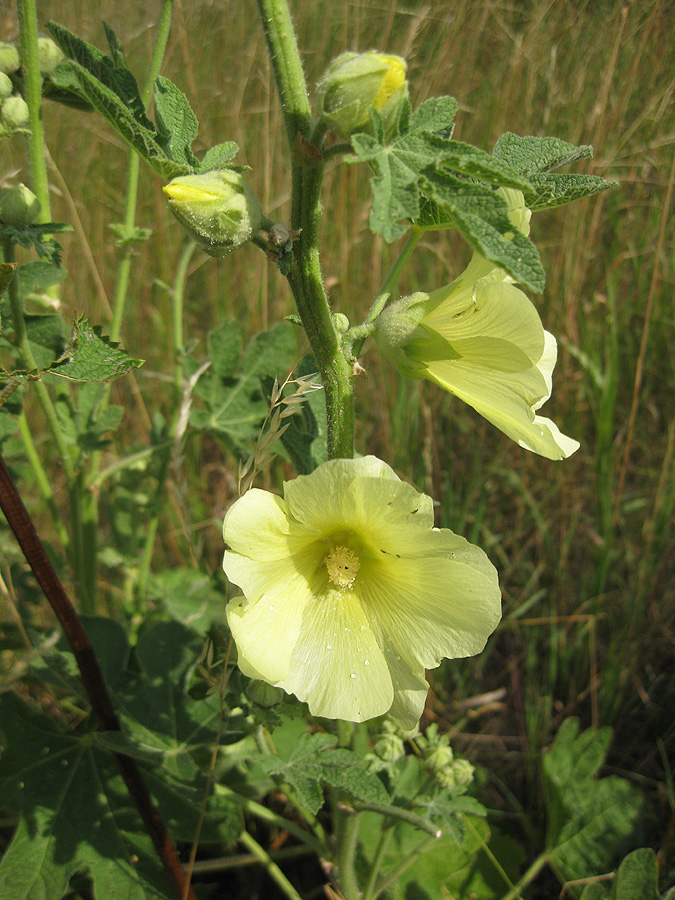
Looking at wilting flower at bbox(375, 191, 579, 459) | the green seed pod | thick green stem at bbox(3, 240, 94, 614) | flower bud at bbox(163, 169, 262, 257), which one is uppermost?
the green seed pod

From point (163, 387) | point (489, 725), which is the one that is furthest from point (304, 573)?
point (163, 387)

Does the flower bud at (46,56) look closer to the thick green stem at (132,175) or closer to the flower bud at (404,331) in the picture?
the thick green stem at (132,175)

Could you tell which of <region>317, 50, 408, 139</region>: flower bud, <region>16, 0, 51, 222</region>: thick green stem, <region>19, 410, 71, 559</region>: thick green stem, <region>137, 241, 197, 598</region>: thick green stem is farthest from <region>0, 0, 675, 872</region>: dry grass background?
<region>317, 50, 408, 139</region>: flower bud

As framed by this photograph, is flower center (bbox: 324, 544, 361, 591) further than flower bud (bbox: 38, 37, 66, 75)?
No

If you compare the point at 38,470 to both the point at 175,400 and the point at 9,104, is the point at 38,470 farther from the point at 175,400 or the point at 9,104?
the point at 9,104

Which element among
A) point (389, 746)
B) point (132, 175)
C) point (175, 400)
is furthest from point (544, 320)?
point (389, 746)

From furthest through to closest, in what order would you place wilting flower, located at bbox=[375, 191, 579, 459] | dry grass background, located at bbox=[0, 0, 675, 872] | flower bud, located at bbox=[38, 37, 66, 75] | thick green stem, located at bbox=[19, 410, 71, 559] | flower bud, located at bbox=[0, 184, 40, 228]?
dry grass background, located at bbox=[0, 0, 675, 872], thick green stem, located at bbox=[19, 410, 71, 559], flower bud, located at bbox=[38, 37, 66, 75], flower bud, located at bbox=[0, 184, 40, 228], wilting flower, located at bbox=[375, 191, 579, 459]

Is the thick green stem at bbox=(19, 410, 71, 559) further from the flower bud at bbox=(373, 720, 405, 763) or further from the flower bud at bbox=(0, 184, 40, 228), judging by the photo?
the flower bud at bbox=(373, 720, 405, 763)

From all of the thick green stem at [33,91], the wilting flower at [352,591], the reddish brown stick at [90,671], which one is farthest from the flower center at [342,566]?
the thick green stem at [33,91]
